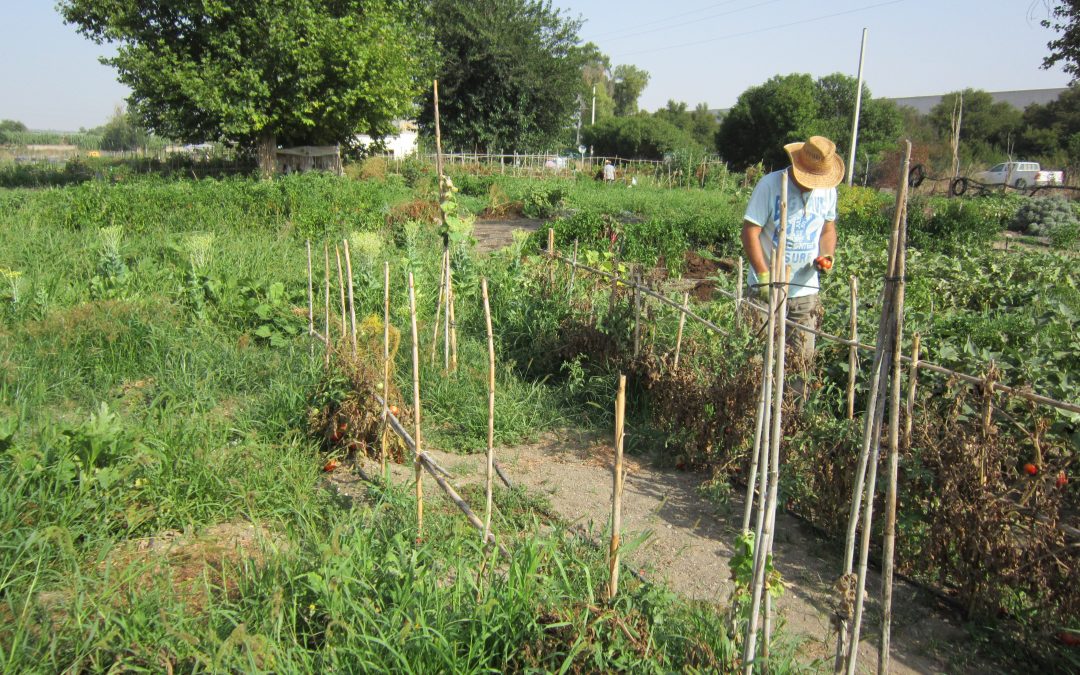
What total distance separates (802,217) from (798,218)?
31mm

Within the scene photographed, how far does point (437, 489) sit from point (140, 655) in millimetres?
1680

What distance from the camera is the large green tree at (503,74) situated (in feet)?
110

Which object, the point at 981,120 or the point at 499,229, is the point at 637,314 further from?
the point at 981,120

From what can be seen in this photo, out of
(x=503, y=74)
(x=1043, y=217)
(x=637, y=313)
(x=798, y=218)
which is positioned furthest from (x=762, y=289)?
(x=503, y=74)

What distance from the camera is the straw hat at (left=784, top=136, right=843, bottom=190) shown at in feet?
13.5

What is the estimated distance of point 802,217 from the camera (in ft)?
13.8

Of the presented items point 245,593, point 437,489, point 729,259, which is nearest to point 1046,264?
point 729,259

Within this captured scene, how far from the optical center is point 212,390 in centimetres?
483

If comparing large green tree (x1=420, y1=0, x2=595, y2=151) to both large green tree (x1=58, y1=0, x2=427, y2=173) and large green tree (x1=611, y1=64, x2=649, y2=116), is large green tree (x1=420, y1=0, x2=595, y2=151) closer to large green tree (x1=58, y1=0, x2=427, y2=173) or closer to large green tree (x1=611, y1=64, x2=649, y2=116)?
large green tree (x1=58, y1=0, x2=427, y2=173)

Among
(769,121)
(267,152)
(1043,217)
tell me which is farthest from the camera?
(769,121)

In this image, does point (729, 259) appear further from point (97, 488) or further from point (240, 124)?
point (240, 124)

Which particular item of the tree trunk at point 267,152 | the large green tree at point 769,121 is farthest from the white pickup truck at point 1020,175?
the tree trunk at point 267,152

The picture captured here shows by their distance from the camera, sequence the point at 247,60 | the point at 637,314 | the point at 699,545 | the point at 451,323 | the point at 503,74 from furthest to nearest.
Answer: the point at 503,74 < the point at 247,60 < the point at 451,323 < the point at 637,314 < the point at 699,545

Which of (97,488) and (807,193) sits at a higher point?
(807,193)
